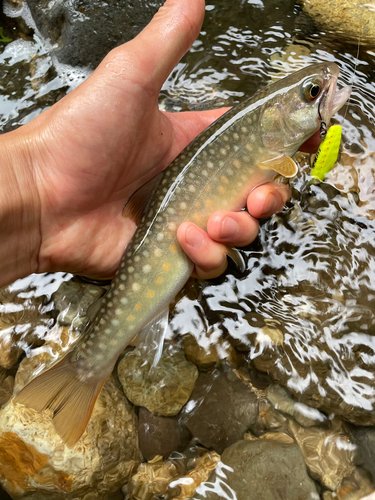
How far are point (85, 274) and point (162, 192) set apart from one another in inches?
31.5

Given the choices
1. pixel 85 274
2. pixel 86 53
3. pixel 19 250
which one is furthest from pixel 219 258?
pixel 86 53

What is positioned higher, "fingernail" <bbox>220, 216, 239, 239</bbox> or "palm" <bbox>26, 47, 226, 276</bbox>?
"palm" <bbox>26, 47, 226, 276</bbox>

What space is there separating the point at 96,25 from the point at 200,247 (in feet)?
7.68

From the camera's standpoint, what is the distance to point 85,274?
2404mm

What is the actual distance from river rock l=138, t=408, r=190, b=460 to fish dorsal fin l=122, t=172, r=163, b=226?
3.79 ft

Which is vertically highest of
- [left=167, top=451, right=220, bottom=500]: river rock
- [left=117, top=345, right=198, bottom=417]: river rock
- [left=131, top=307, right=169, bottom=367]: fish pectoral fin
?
[left=131, top=307, right=169, bottom=367]: fish pectoral fin

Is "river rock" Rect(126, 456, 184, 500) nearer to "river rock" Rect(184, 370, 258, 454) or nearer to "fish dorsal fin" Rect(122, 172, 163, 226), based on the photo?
"river rock" Rect(184, 370, 258, 454)

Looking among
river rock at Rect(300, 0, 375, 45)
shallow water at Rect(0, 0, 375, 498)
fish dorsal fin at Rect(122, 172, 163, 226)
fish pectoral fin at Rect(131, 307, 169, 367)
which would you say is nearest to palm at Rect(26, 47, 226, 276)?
fish dorsal fin at Rect(122, 172, 163, 226)

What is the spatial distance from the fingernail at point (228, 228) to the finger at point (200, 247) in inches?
2.8

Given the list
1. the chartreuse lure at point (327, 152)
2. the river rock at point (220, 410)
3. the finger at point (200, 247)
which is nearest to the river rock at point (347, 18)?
the chartreuse lure at point (327, 152)

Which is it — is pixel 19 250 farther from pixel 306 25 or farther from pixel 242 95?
pixel 306 25

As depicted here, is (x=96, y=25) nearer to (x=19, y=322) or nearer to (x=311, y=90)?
(x=311, y=90)

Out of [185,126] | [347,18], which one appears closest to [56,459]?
[185,126]

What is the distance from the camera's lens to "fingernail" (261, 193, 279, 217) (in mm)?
1963
